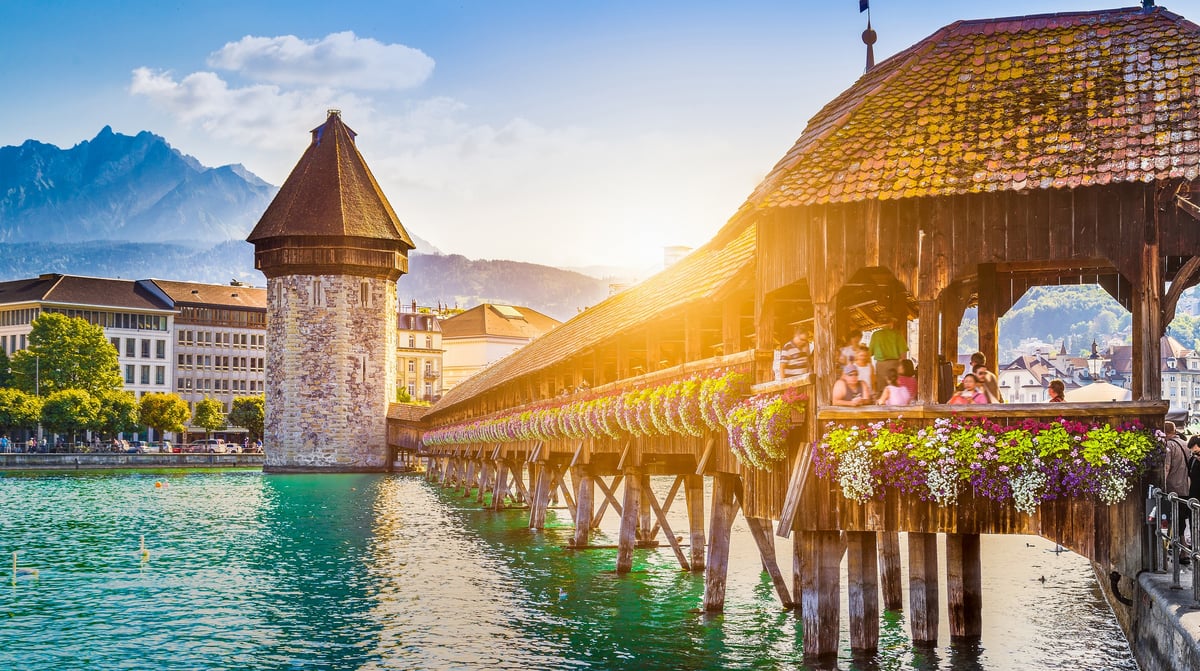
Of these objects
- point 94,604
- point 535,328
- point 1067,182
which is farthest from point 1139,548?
point 535,328

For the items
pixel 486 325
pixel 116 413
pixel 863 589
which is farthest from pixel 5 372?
pixel 863 589

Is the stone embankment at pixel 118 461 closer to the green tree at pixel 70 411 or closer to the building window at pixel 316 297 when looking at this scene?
the green tree at pixel 70 411

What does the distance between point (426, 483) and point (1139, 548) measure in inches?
1960

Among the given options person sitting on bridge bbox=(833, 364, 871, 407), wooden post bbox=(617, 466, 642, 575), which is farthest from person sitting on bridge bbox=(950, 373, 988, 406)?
wooden post bbox=(617, 466, 642, 575)

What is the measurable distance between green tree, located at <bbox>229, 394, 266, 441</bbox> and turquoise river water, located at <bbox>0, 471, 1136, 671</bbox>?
57.9 metres

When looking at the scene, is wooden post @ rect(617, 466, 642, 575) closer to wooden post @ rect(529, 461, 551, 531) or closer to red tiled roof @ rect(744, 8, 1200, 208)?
wooden post @ rect(529, 461, 551, 531)

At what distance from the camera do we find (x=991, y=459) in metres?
10.6

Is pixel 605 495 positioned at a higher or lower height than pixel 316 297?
lower

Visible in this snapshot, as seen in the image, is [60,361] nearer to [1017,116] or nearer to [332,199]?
[332,199]

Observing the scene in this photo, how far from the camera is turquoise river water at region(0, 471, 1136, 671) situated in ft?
48.0

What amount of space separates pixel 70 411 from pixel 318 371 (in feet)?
58.8

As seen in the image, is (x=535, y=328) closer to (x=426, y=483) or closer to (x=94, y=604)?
(x=426, y=483)

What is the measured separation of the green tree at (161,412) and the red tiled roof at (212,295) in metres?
15.3

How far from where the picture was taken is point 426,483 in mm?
58438
